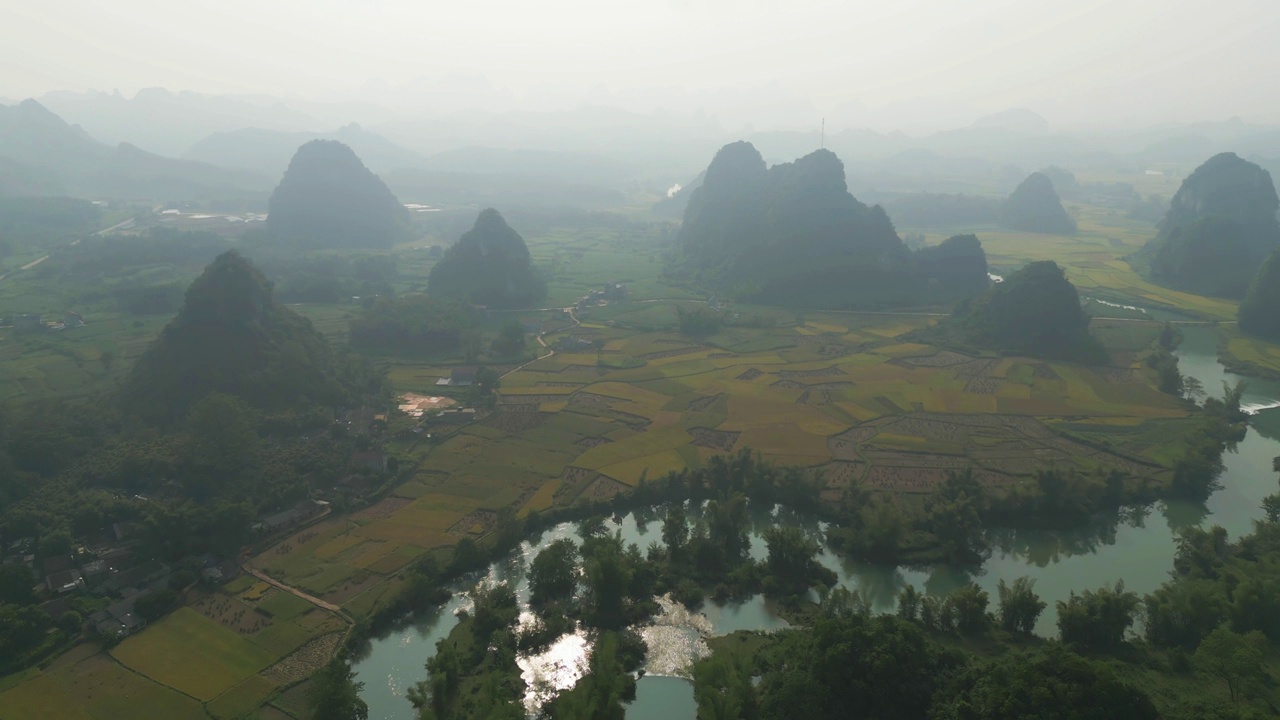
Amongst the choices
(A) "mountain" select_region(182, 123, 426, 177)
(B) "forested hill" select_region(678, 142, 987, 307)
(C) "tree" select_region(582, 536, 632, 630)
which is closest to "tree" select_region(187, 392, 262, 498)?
(C) "tree" select_region(582, 536, 632, 630)

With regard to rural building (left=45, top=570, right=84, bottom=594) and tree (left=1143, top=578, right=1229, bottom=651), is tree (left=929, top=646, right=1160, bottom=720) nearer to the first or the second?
tree (left=1143, top=578, right=1229, bottom=651)

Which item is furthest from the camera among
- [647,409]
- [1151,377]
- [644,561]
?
[1151,377]

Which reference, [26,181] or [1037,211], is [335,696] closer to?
[1037,211]

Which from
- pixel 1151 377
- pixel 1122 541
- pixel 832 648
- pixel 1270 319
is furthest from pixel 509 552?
pixel 1270 319

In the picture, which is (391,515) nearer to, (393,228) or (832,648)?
(832,648)

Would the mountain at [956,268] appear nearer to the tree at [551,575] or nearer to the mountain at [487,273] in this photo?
the mountain at [487,273]

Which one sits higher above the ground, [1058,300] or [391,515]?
[1058,300]
